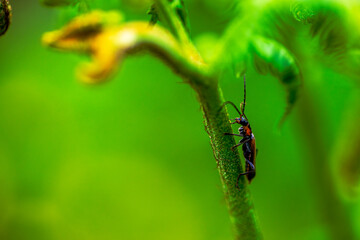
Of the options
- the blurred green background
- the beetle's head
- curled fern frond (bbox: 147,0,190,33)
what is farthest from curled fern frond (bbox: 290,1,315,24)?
the blurred green background

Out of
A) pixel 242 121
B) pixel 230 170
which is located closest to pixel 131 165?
pixel 242 121

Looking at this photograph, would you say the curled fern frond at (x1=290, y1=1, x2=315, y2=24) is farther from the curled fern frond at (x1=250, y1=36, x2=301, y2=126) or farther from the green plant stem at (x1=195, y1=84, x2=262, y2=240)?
the green plant stem at (x1=195, y1=84, x2=262, y2=240)

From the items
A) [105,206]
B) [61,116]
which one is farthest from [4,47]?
[105,206]

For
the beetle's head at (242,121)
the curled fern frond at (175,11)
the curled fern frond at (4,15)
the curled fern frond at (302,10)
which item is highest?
the curled fern frond at (4,15)

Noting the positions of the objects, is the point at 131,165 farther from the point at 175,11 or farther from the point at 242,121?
the point at 175,11

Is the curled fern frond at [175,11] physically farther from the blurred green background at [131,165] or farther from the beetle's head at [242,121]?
the blurred green background at [131,165]

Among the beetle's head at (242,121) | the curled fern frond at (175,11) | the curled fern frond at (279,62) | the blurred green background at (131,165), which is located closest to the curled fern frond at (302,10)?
the curled fern frond at (279,62)
